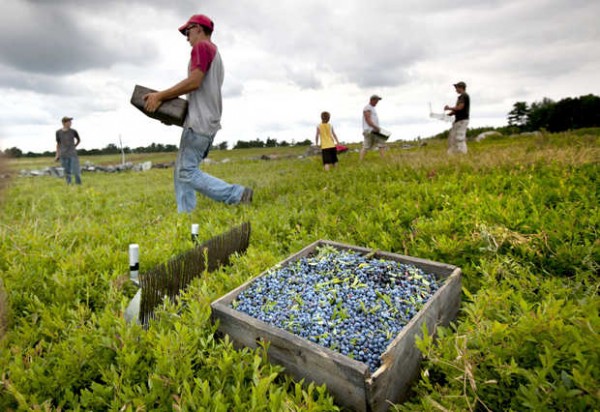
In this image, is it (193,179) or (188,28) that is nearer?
(188,28)

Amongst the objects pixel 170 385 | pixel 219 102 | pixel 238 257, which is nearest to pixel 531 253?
pixel 238 257

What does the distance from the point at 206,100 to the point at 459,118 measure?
29.0 ft

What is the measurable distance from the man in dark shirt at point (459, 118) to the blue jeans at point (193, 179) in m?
7.83

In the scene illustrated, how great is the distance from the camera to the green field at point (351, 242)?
1.64 m

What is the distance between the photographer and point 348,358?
173 cm

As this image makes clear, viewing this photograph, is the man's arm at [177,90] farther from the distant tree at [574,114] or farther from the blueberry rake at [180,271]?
the distant tree at [574,114]

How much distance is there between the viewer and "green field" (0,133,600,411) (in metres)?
1.64

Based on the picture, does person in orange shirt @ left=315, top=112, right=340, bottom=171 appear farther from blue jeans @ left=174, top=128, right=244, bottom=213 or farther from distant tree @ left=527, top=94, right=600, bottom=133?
distant tree @ left=527, top=94, right=600, bottom=133

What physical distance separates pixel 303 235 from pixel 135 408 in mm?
2523

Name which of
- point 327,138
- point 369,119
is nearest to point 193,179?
point 327,138

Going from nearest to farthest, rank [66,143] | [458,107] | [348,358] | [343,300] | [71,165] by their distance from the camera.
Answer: [348,358] < [343,300] < [458,107] < [66,143] < [71,165]

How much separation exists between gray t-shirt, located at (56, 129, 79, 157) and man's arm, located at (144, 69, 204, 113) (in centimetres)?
952

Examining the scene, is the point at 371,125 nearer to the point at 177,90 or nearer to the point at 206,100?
the point at 206,100

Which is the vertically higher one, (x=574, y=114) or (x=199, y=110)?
(x=574, y=114)
